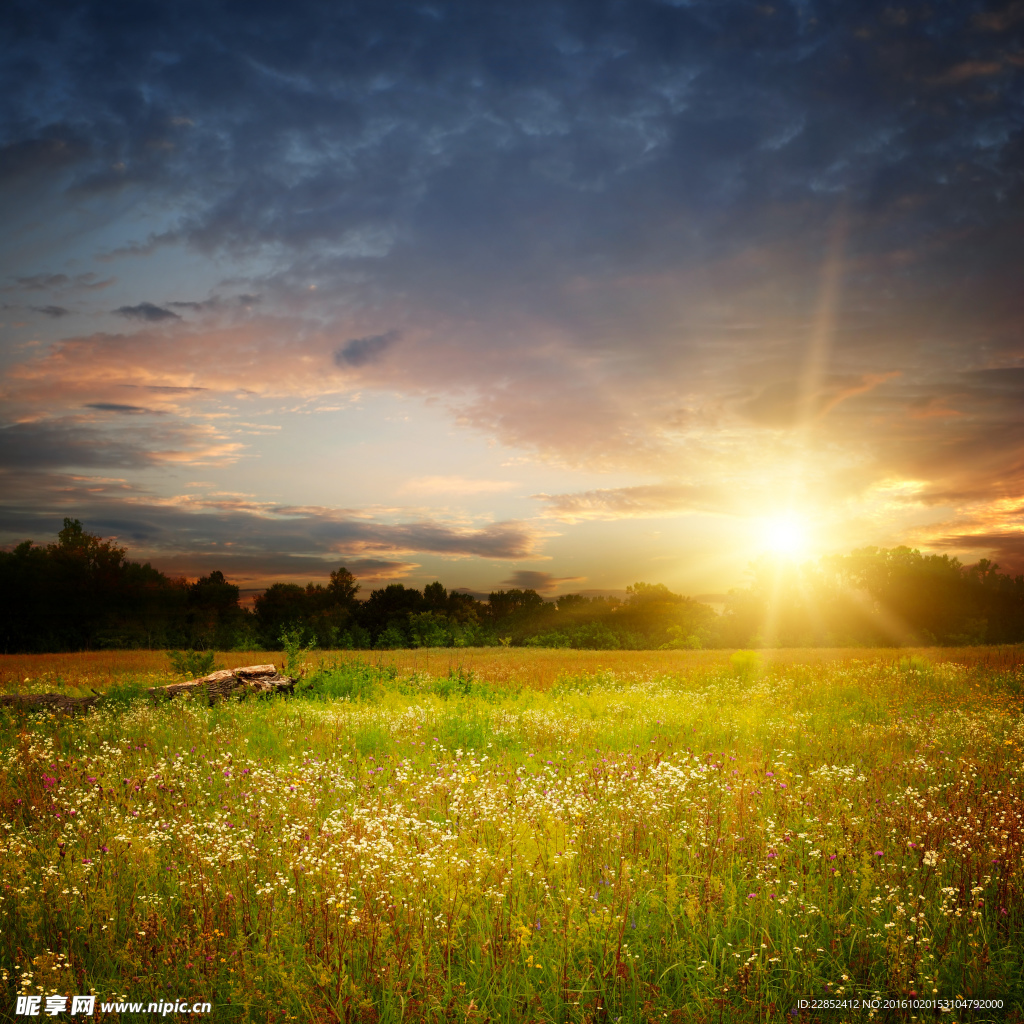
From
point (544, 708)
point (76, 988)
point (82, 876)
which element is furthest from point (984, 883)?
point (544, 708)

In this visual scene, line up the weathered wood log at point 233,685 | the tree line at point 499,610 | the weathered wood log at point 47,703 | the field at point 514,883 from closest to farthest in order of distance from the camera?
the field at point 514,883, the weathered wood log at point 47,703, the weathered wood log at point 233,685, the tree line at point 499,610

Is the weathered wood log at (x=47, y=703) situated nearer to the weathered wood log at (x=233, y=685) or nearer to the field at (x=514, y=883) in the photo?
the weathered wood log at (x=233, y=685)

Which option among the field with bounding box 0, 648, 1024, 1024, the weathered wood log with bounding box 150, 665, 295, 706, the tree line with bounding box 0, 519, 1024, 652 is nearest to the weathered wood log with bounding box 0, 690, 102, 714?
the weathered wood log with bounding box 150, 665, 295, 706

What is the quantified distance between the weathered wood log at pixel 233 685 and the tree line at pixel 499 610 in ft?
114

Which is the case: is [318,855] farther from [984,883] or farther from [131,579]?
[131,579]

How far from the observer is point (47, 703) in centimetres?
1166

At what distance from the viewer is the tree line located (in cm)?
5591

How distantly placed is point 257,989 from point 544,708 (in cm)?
930

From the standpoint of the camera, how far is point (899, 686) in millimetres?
15180

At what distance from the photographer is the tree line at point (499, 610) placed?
55.9 metres

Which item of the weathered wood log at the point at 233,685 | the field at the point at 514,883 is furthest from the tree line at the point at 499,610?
the field at the point at 514,883

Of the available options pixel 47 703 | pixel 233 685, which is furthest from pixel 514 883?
pixel 47 703

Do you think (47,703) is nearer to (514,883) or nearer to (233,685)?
(233,685)

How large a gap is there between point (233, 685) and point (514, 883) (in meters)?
11.3
